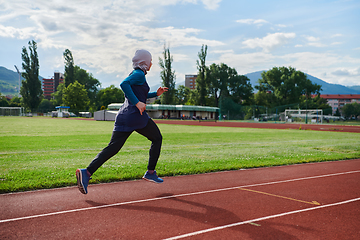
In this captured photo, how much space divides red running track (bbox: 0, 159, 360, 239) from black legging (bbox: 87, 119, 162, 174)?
57cm

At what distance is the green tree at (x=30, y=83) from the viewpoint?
3078 inches

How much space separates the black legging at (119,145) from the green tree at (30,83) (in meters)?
83.6

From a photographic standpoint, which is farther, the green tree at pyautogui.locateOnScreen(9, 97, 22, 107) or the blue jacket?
the green tree at pyautogui.locateOnScreen(9, 97, 22, 107)

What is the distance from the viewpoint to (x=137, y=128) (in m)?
4.52

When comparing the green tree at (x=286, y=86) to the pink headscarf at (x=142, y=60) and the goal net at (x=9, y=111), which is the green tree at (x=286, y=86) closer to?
the goal net at (x=9, y=111)

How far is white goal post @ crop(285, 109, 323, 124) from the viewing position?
50.3m

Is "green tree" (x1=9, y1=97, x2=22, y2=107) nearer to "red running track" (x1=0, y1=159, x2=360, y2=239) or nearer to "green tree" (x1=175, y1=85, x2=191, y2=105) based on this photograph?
"green tree" (x1=175, y1=85, x2=191, y2=105)

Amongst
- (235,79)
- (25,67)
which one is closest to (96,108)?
(25,67)

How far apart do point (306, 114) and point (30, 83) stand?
7065 cm

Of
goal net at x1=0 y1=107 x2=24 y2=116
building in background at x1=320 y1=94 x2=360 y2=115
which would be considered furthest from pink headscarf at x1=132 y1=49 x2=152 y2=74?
building in background at x1=320 y1=94 x2=360 y2=115

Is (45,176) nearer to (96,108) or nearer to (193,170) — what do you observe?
(193,170)

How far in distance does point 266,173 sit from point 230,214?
11.3 ft

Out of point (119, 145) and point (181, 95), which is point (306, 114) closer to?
point (119, 145)

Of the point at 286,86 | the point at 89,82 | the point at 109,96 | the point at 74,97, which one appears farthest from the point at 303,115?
the point at 89,82
